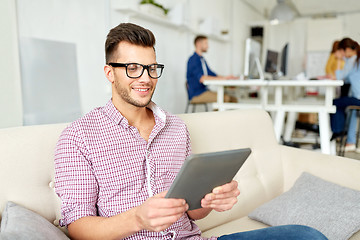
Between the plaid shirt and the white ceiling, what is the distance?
7.30 m

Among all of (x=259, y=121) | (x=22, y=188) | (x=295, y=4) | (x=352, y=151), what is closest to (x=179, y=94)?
(x=352, y=151)

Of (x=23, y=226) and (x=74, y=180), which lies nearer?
(x=23, y=226)

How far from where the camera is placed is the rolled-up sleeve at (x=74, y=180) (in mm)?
896

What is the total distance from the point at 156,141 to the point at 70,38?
2.21 m

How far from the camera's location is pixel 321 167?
5.32ft

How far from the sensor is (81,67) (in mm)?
3090

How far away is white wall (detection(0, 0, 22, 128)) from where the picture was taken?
2.33m

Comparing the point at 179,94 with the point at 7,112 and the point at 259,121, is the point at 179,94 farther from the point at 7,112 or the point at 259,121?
the point at 259,121

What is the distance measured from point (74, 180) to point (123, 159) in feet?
0.52

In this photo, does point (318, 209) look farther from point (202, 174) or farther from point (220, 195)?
point (202, 174)

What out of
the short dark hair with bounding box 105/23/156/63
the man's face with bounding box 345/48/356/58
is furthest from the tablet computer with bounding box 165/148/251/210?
the man's face with bounding box 345/48/356/58

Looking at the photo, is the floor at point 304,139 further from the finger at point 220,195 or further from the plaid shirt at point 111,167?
the finger at point 220,195

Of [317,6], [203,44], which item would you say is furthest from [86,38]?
[317,6]

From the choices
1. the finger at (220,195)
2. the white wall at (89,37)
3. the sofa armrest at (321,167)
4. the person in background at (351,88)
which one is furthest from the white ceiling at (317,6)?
the finger at (220,195)
